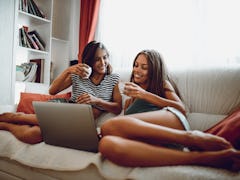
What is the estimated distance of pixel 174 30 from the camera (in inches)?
94.0

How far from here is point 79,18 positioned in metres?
3.27

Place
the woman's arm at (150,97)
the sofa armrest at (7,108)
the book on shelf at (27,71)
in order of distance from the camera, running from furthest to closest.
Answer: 1. the book on shelf at (27,71)
2. the sofa armrest at (7,108)
3. the woman's arm at (150,97)

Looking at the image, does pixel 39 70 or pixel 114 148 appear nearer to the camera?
pixel 114 148

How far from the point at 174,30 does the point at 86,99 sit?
1.08 meters

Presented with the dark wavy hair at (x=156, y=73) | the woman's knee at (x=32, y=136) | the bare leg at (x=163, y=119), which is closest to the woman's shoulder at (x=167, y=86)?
the dark wavy hair at (x=156, y=73)

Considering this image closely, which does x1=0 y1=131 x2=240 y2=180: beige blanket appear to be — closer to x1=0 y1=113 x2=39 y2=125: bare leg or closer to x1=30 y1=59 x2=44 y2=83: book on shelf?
x1=0 y1=113 x2=39 y2=125: bare leg

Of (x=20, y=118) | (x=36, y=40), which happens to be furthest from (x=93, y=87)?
(x=36, y=40)

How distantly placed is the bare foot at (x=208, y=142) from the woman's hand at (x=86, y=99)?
0.90 metres

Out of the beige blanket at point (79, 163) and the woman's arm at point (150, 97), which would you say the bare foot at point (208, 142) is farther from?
the woman's arm at point (150, 97)

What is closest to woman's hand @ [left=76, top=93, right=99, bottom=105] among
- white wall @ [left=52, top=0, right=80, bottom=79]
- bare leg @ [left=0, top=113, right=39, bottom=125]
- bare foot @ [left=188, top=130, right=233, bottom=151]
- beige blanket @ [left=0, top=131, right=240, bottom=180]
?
bare leg @ [left=0, top=113, right=39, bottom=125]

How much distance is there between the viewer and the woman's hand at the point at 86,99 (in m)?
1.77

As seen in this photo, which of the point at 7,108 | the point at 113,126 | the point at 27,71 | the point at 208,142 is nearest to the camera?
the point at 208,142

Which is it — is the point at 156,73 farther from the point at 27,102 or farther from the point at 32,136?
the point at 27,102

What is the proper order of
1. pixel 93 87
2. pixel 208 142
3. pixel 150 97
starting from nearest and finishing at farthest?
pixel 208 142
pixel 150 97
pixel 93 87
